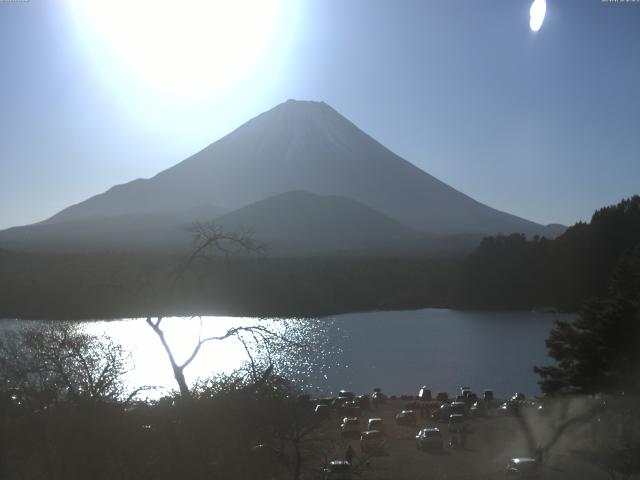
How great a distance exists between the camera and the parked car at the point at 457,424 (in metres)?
12.2

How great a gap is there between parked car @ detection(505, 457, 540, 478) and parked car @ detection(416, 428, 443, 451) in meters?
2.17

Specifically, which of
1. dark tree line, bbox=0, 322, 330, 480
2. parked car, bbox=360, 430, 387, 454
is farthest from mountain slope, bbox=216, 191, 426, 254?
dark tree line, bbox=0, 322, 330, 480

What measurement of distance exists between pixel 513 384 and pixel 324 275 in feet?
94.0

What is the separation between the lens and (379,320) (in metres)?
38.2

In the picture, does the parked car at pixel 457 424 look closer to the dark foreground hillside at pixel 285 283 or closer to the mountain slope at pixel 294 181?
the dark foreground hillside at pixel 285 283

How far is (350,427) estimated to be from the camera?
41.3ft

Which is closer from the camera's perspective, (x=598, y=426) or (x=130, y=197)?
(x=598, y=426)

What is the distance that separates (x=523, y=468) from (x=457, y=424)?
407 centimetres

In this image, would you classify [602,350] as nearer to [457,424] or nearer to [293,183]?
[457,424]

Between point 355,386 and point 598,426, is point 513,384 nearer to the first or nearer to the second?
point 355,386

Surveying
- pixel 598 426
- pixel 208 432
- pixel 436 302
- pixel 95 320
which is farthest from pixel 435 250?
pixel 208 432

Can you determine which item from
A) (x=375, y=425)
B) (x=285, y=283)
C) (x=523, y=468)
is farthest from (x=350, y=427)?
(x=285, y=283)

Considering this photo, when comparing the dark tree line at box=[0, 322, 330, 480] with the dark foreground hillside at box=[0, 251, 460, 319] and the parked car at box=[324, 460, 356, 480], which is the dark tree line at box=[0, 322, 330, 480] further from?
the dark foreground hillside at box=[0, 251, 460, 319]

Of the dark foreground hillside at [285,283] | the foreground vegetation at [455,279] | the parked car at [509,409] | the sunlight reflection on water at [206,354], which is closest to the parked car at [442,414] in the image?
the parked car at [509,409]
